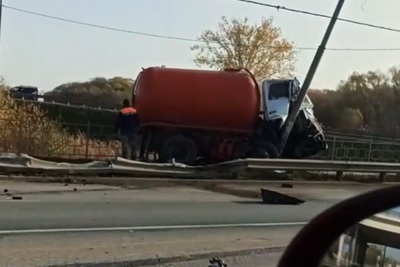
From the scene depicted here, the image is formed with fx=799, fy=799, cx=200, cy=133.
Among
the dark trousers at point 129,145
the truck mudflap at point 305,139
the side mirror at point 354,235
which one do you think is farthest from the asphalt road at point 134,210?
the truck mudflap at point 305,139

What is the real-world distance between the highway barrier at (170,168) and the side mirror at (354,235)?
56.0 ft

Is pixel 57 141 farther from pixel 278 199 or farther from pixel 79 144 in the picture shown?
pixel 278 199

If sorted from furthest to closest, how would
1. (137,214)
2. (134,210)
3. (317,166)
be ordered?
1. (317,166)
2. (134,210)
3. (137,214)

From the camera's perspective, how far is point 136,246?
346 inches

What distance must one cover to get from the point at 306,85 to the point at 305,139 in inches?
95.2

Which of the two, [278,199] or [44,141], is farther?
[44,141]

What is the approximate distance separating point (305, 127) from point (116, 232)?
1733 cm

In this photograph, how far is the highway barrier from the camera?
19.0 meters

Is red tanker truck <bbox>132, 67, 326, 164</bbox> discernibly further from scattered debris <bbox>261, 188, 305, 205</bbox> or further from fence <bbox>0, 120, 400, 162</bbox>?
scattered debris <bbox>261, 188, 305, 205</bbox>

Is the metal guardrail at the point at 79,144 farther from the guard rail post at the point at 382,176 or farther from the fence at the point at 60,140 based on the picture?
the guard rail post at the point at 382,176

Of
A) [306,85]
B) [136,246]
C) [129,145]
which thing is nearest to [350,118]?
[306,85]

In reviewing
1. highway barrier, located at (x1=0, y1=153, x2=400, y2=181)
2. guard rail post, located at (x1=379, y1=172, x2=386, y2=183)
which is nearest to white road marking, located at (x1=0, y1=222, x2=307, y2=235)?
highway barrier, located at (x1=0, y1=153, x2=400, y2=181)

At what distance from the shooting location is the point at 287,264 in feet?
7.13

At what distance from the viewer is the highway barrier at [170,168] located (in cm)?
1900
